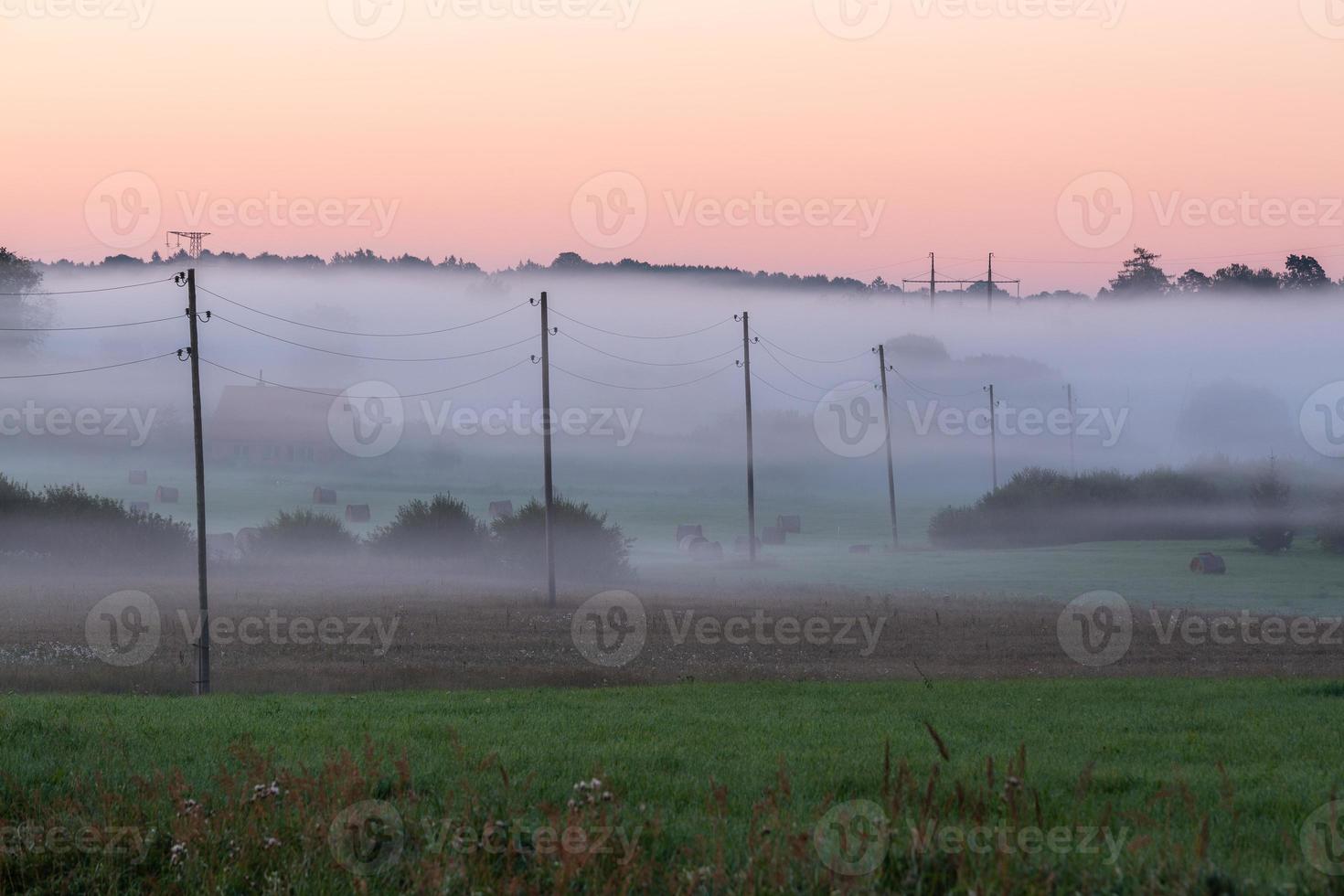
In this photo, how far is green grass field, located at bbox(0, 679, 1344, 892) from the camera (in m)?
9.19

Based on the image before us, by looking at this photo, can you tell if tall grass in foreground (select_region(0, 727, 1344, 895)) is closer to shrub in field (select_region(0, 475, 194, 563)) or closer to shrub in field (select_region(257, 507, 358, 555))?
shrub in field (select_region(0, 475, 194, 563))

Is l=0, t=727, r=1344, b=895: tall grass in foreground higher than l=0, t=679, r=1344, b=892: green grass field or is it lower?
higher

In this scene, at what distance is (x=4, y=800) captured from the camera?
10.2 meters

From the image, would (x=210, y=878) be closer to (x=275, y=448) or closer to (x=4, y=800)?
(x=4, y=800)

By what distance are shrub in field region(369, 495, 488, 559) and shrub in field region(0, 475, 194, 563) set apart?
12987 mm

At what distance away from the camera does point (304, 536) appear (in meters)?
84.3

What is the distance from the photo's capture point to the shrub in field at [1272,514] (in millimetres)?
82000

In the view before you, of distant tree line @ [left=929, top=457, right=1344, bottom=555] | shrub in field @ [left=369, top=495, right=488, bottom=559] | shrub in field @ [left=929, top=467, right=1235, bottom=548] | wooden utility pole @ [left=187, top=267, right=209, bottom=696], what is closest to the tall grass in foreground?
wooden utility pole @ [left=187, top=267, right=209, bottom=696]

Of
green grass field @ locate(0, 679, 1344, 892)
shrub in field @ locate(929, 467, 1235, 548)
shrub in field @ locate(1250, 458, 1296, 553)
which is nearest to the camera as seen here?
green grass field @ locate(0, 679, 1344, 892)

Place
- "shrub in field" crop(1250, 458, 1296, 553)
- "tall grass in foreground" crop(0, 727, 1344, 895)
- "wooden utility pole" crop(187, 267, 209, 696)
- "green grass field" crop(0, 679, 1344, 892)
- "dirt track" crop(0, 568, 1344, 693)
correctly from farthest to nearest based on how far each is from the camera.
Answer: "shrub in field" crop(1250, 458, 1296, 553), "wooden utility pole" crop(187, 267, 209, 696), "dirt track" crop(0, 568, 1344, 693), "green grass field" crop(0, 679, 1344, 892), "tall grass in foreground" crop(0, 727, 1344, 895)

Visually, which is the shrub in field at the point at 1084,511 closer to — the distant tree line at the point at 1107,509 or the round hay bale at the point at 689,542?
the distant tree line at the point at 1107,509

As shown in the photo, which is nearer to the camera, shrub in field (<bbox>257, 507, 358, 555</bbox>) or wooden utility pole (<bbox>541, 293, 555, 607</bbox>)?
wooden utility pole (<bbox>541, 293, 555, 607</bbox>)

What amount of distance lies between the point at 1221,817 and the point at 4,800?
10002 mm

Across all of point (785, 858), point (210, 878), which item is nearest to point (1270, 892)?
point (785, 858)
